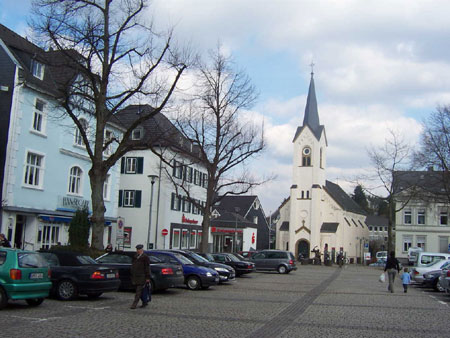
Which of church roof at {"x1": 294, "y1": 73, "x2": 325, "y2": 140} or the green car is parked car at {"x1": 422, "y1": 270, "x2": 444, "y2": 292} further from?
church roof at {"x1": 294, "y1": 73, "x2": 325, "y2": 140}

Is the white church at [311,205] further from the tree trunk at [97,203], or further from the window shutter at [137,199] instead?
the tree trunk at [97,203]

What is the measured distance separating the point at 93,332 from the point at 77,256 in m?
5.80

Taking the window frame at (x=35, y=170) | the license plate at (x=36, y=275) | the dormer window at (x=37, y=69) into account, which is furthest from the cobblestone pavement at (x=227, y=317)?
the dormer window at (x=37, y=69)

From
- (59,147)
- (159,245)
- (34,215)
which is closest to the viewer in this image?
(34,215)

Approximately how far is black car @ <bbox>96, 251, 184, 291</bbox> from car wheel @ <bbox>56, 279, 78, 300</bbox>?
292 centimetres

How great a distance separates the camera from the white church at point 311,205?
2891 inches

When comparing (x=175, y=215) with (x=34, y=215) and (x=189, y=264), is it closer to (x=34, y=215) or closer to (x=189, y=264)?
(x=34, y=215)

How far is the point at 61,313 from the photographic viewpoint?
12.9m

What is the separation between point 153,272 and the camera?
18.4m

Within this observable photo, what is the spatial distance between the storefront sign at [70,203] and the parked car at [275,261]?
12.3 meters

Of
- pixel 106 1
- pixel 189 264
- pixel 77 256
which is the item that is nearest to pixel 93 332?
pixel 77 256

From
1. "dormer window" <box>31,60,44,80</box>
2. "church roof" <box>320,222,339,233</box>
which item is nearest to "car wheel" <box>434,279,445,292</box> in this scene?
"dormer window" <box>31,60,44,80</box>

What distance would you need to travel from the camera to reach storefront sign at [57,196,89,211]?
108 ft

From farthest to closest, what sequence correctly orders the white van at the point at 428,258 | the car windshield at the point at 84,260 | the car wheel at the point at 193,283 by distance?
1. the white van at the point at 428,258
2. the car wheel at the point at 193,283
3. the car windshield at the point at 84,260
